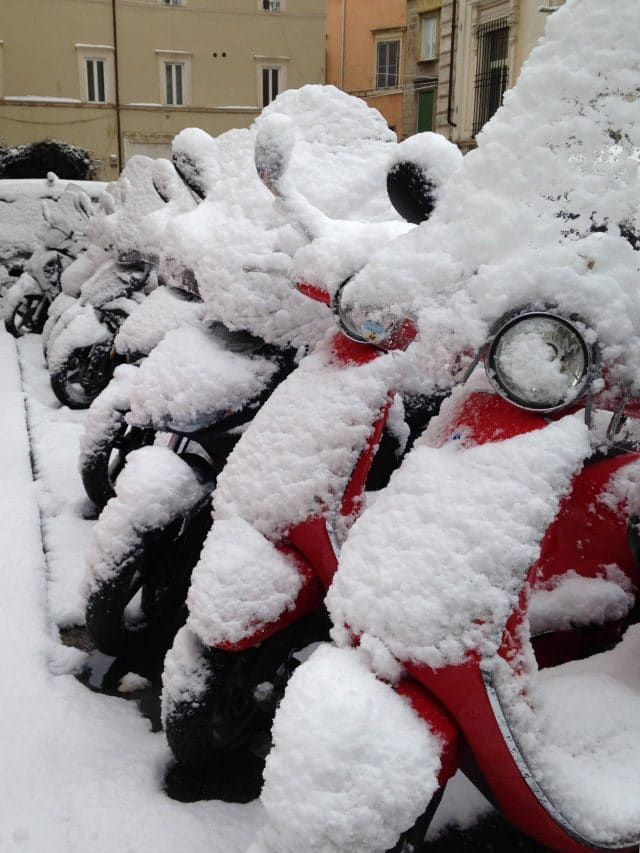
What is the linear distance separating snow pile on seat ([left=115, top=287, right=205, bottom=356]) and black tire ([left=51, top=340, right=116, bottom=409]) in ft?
7.55

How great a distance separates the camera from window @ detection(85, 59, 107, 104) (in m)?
→ 24.5

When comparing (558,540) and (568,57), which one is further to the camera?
(558,540)

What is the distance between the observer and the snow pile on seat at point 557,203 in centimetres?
125

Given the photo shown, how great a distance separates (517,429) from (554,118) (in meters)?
0.49

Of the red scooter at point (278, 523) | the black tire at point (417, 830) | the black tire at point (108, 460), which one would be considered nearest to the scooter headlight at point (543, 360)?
the red scooter at point (278, 523)

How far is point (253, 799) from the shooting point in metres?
1.96

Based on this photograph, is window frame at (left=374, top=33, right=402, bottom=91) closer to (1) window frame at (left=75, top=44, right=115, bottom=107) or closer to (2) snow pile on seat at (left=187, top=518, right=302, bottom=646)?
(1) window frame at (left=75, top=44, right=115, bottom=107)

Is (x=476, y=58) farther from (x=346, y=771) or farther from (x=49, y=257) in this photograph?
(x=346, y=771)

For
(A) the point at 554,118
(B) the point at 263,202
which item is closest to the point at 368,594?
(A) the point at 554,118

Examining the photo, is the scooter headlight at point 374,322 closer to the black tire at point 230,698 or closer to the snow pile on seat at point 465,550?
the snow pile on seat at point 465,550

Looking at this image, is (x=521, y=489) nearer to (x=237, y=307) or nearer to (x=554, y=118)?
(x=554, y=118)

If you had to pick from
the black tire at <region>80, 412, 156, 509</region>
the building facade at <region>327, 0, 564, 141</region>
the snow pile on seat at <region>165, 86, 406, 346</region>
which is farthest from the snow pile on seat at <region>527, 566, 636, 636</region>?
the building facade at <region>327, 0, 564, 141</region>

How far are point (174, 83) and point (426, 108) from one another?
7.92 metres

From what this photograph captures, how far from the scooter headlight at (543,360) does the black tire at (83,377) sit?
4393 millimetres
